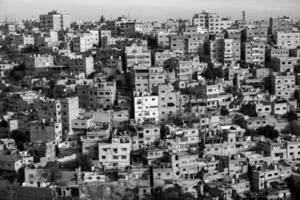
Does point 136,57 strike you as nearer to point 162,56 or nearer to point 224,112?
point 162,56

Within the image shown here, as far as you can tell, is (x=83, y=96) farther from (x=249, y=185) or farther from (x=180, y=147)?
(x=249, y=185)

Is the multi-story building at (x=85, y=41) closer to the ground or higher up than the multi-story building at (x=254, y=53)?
higher up

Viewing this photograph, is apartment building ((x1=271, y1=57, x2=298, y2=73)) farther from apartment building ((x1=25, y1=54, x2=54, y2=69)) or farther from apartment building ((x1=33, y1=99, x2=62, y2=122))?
apartment building ((x1=33, y1=99, x2=62, y2=122))

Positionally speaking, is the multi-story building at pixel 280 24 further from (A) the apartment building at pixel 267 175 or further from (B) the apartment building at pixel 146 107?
(A) the apartment building at pixel 267 175

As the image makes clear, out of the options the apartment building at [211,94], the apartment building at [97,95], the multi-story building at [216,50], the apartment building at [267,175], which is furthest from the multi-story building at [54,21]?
the apartment building at [267,175]

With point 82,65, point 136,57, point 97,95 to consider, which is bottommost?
point 97,95

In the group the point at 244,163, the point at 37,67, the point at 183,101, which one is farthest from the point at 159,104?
the point at 37,67

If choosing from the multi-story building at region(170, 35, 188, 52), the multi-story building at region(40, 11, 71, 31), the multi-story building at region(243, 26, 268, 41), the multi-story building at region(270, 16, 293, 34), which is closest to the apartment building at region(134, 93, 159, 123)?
the multi-story building at region(170, 35, 188, 52)

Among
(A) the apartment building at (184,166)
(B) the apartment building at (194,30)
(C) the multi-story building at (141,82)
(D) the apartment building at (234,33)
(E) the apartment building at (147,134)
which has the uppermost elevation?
(B) the apartment building at (194,30)

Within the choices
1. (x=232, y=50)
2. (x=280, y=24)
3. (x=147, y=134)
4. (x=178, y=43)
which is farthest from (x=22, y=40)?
(x=147, y=134)
